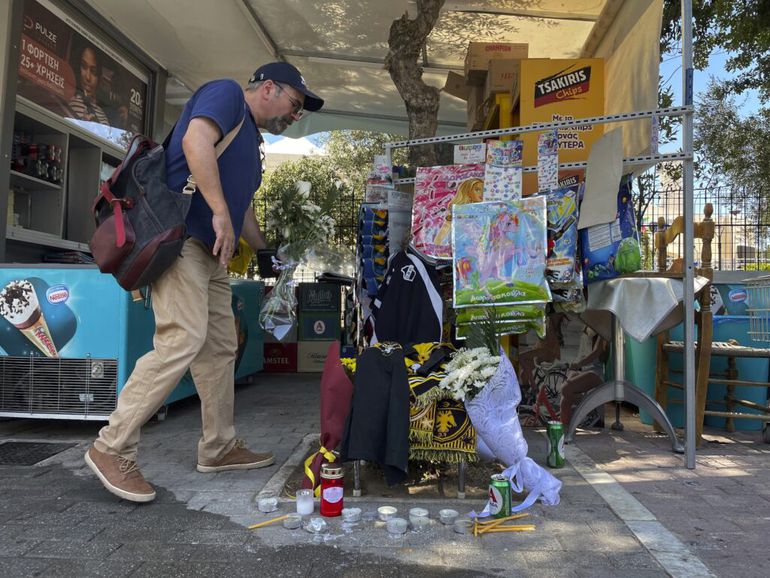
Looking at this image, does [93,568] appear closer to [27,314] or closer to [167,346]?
[167,346]

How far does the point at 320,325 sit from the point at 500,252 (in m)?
4.63

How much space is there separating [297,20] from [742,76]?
9.50 metres

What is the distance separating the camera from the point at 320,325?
7.88 m

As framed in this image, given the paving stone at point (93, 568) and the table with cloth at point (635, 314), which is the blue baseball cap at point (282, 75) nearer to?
the table with cloth at point (635, 314)

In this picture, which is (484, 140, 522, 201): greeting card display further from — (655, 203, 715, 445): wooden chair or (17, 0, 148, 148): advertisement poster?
(17, 0, 148, 148): advertisement poster

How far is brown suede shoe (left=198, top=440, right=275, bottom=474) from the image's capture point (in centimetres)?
331

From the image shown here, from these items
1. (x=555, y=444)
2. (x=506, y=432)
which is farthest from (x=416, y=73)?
(x=506, y=432)

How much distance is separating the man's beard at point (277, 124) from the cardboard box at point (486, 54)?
326 cm

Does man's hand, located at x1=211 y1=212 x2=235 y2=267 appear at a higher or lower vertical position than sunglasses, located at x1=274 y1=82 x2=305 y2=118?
lower

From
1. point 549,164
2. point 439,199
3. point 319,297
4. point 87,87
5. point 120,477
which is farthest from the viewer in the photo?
point 319,297

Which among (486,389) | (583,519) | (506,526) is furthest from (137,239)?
(583,519)

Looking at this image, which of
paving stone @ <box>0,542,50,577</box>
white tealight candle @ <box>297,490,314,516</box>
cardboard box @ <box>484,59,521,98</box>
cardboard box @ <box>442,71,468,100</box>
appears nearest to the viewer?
paving stone @ <box>0,542,50,577</box>

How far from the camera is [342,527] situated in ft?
8.24

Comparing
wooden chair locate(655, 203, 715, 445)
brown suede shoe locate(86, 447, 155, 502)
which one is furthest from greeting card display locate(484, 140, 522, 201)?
brown suede shoe locate(86, 447, 155, 502)
